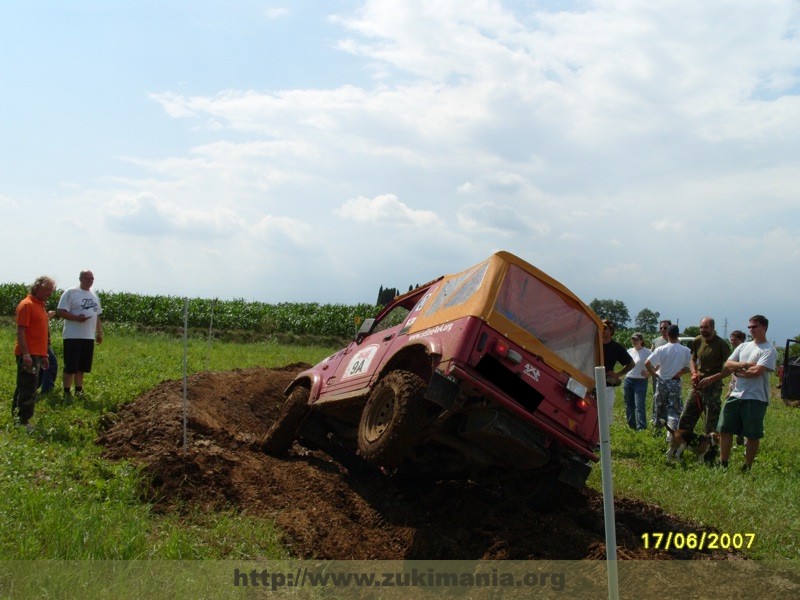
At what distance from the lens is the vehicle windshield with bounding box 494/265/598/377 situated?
624 cm

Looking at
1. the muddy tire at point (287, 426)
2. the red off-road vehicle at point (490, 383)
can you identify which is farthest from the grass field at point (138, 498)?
the muddy tire at point (287, 426)

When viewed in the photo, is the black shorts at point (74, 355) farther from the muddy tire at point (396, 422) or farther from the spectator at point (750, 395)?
the spectator at point (750, 395)

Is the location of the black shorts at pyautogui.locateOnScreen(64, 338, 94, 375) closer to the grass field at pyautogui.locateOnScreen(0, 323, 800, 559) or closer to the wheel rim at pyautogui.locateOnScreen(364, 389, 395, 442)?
the grass field at pyautogui.locateOnScreen(0, 323, 800, 559)

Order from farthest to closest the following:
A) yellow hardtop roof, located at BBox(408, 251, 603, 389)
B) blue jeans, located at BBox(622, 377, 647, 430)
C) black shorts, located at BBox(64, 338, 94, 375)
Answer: blue jeans, located at BBox(622, 377, 647, 430), black shorts, located at BBox(64, 338, 94, 375), yellow hardtop roof, located at BBox(408, 251, 603, 389)

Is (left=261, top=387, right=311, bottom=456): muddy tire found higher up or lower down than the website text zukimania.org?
Result: higher up

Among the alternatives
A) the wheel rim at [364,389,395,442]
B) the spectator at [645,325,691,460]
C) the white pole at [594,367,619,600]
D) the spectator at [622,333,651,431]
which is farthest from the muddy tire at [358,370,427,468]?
the spectator at [622,333,651,431]

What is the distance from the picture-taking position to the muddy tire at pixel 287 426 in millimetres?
8367

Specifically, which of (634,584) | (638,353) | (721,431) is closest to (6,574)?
(634,584)

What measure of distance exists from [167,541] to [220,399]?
5.79m

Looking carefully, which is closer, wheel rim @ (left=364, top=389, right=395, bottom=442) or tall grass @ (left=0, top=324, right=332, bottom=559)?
tall grass @ (left=0, top=324, right=332, bottom=559)

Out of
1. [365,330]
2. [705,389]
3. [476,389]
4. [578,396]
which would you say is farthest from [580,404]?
[705,389]

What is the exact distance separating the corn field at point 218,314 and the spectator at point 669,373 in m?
21.0

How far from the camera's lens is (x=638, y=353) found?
1238cm

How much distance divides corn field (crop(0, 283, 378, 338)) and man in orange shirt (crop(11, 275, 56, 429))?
880 inches
